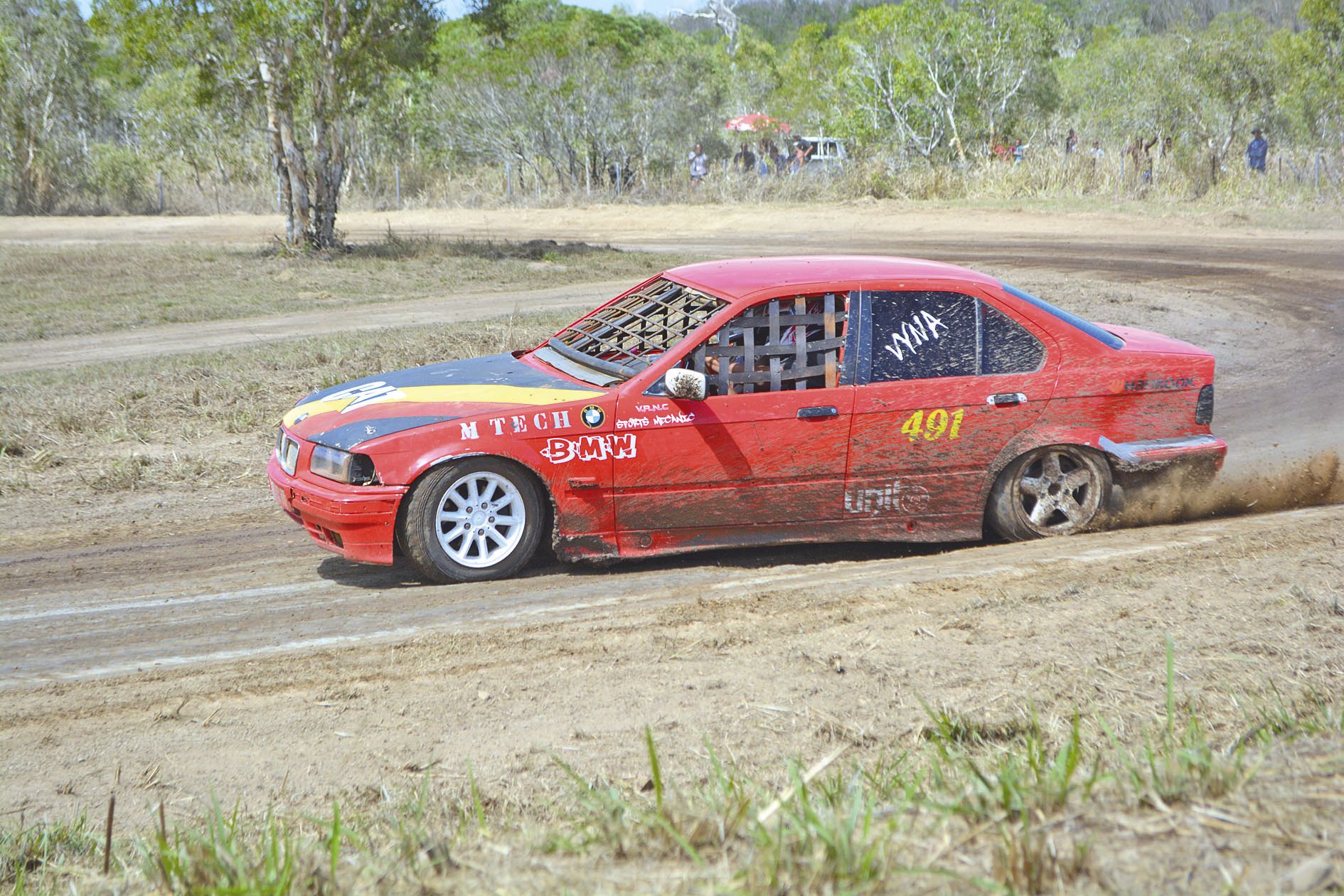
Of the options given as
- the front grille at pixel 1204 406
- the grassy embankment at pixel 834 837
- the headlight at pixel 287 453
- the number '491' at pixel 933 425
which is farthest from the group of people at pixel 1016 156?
the grassy embankment at pixel 834 837

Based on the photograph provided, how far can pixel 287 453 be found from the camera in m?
6.29

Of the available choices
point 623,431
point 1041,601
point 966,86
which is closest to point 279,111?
point 623,431

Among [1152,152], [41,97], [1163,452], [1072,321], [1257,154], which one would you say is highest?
[41,97]

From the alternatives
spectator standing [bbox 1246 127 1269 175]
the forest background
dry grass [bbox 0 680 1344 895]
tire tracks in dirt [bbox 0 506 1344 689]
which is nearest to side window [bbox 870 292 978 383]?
tire tracks in dirt [bbox 0 506 1344 689]

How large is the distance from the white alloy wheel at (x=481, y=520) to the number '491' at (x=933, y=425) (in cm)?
208

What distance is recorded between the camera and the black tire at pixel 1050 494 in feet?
21.7

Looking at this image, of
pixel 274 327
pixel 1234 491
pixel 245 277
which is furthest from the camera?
pixel 245 277

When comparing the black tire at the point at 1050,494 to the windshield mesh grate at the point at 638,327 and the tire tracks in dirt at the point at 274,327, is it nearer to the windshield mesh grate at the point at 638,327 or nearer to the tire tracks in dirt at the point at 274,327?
the windshield mesh grate at the point at 638,327

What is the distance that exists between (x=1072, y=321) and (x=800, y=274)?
164cm

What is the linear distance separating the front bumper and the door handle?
2.05m

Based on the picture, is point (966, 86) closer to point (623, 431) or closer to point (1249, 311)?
point (1249, 311)

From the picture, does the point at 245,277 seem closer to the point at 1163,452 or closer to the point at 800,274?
the point at 800,274

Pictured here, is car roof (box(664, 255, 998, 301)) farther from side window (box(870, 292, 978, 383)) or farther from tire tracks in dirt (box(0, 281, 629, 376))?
tire tracks in dirt (box(0, 281, 629, 376))

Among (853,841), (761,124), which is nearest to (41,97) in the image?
(761,124)
